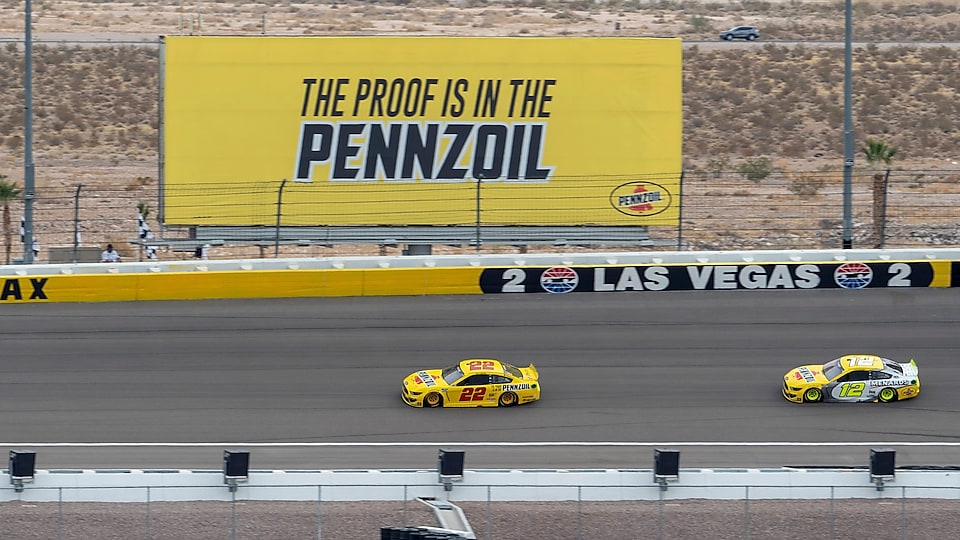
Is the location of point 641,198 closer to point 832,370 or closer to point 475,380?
point 832,370

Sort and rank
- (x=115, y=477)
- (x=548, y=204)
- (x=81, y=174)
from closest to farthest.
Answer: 1. (x=115, y=477)
2. (x=548, y=204)
3. (x=81, y=174)

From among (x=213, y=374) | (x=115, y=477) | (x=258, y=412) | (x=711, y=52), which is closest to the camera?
(x=115, y=477)

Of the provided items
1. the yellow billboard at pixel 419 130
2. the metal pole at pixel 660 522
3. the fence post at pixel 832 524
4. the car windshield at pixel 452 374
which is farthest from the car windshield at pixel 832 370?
the yellow billboard at pixel 419 130

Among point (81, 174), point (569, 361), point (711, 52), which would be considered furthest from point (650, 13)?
point (569, 361)

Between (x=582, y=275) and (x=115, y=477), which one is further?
(x=582, y=275)

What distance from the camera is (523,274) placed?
2162 cm

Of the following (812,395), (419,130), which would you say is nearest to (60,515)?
(812,395)

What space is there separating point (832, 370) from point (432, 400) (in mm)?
5509

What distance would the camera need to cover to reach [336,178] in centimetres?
2484

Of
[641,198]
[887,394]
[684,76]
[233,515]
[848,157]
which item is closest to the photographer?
[233,515]

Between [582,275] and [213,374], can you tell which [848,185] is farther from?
[213,374]

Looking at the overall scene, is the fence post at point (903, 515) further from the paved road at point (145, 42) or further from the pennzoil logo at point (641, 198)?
the paved road at point (145, 42)

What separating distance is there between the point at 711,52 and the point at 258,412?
41.2 meters

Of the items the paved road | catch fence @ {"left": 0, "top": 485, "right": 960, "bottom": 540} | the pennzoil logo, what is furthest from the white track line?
the paved road
